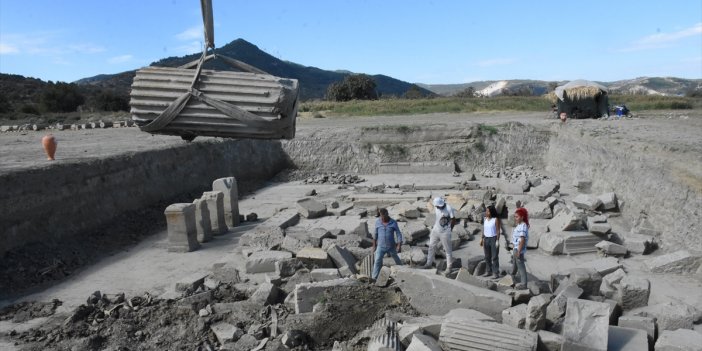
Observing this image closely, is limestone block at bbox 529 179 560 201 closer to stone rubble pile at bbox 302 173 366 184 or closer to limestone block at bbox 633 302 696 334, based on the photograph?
stone rubble pile at bbox 302 173 366 184

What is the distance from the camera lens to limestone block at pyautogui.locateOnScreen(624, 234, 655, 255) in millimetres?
9586

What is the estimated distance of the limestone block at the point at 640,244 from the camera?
959 cm

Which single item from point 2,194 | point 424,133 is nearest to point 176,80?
point 2,194

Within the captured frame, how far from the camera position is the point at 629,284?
6680 mm

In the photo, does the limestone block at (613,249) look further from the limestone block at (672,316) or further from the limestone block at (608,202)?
the limestone block at (672,316)

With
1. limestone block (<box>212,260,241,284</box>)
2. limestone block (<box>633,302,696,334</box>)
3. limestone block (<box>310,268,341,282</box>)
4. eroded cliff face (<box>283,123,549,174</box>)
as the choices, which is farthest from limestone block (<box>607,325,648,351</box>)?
eroded cliff face (<box>283,123,549,174</box>)

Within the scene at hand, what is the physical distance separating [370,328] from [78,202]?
27.0 ft

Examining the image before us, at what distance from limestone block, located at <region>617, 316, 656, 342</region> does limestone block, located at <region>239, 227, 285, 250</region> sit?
19.6ft

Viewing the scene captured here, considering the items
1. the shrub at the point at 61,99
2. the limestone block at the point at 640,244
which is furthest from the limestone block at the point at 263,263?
the shrub at the point at 61,99

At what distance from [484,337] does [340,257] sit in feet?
12.1

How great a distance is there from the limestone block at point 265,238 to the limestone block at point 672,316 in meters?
6.16

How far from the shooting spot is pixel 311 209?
13.8m

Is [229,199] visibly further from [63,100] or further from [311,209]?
[63,100]

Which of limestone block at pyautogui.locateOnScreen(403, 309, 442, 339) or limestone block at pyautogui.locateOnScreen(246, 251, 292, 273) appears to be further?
limestone block at pyautogui.locateOnScreen(246, 251, 292, 273)
